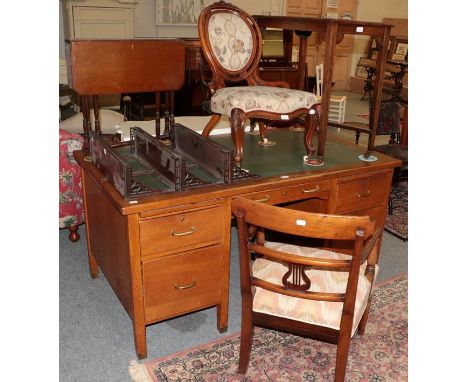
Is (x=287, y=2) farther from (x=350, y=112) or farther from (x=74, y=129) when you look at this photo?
(x=74, y=129)

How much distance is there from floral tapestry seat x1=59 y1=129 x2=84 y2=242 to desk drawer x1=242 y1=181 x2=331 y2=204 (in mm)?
1271

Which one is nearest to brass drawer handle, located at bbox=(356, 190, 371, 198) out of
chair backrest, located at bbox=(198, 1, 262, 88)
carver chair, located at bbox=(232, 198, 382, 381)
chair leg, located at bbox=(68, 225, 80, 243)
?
carver chair, located at bbox=(232, 198, 382, 381)

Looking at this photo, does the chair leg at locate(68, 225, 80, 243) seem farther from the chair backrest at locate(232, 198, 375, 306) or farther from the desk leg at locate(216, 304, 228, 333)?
the chair backrest at locate(232, 198, 375, 306)

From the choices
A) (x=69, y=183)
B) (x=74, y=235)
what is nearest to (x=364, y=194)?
(x=69, y=183)

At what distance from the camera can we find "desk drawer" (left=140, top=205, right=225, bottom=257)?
193 cm

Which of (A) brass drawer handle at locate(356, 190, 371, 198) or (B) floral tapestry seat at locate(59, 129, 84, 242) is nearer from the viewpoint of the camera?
(A) brass drawer handle at locate(356, 190, 371, 198)

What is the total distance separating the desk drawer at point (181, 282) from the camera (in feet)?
6.61

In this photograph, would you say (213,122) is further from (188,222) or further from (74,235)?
(74,235)

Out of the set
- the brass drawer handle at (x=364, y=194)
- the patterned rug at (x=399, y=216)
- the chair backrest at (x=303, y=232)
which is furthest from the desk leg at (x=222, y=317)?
the patterned rug at (x=399, y=216)

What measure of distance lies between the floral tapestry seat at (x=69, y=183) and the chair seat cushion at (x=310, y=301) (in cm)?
141

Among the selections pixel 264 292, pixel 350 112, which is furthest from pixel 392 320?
pixel 350 112

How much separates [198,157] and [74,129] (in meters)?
2.27

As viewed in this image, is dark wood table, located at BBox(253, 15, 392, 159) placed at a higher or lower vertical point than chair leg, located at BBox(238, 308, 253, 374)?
higher

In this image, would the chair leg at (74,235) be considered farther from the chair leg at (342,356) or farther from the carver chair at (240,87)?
the chair leg at (342,356)
